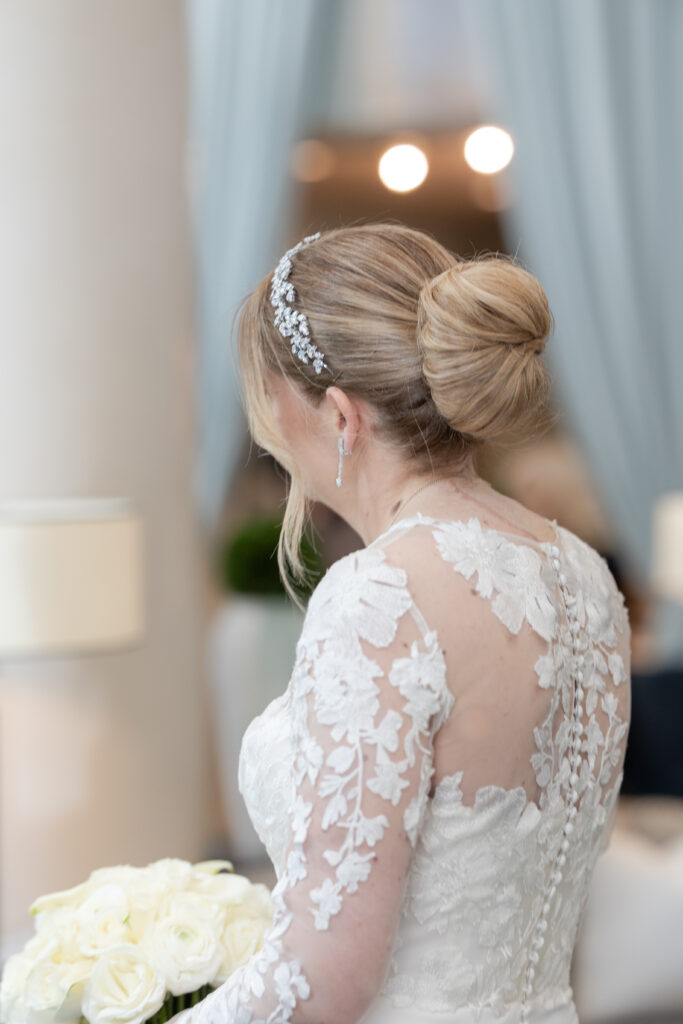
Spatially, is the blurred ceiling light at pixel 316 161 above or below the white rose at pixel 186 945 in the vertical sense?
above

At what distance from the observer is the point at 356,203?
766 cm

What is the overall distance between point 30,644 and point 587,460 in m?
2.29

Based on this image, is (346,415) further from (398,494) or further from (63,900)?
(63,900)

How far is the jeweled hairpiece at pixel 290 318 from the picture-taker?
1.39 metres

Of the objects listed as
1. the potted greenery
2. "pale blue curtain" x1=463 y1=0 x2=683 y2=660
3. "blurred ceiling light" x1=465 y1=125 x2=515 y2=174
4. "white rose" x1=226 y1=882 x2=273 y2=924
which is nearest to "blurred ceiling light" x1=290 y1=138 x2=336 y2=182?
"blurred ceiling light" x1=465 y1=125 x2=515 y2=174

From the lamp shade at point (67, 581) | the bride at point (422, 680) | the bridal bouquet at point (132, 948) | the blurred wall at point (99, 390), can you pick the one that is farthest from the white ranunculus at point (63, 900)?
the blurred wall at point (99, 390)

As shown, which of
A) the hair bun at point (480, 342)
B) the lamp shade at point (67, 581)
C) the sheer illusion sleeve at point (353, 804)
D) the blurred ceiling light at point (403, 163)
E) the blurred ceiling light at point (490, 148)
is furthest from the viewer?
the blurred ceiling light at point (403, 163)

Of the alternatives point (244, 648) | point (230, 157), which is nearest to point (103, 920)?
point (244, 648)

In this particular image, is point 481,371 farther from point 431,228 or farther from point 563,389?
point 431,228

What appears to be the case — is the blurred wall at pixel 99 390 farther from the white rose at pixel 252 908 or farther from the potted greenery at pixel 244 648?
the white rose at pixel 252 908

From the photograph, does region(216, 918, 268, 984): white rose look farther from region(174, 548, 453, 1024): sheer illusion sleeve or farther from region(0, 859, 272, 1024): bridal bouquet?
region(174, 548, 453, 1024): sheer illusion sleeve

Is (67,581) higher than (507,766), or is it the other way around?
(507,766)

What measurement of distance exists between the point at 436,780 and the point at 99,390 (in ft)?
9.76

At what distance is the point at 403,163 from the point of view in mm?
5980
